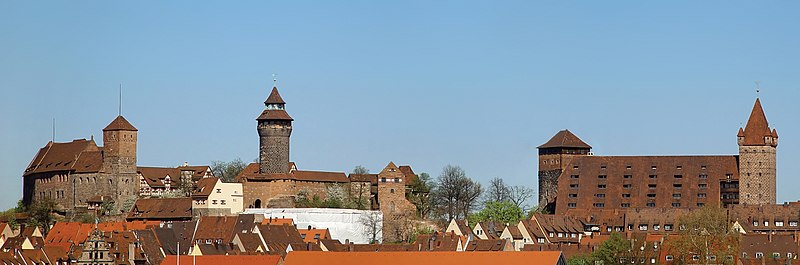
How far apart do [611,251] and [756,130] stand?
30.0 metres

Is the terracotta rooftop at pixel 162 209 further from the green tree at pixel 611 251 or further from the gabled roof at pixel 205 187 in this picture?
the green tree at pixel 611 251

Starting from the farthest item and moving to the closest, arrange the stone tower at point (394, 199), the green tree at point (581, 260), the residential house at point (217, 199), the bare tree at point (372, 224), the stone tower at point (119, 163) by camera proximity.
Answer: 1. the stone tower at point (119, 163)
2. the stone tower at point (394, 199)
3. the bare tree at point (372, 224)
4. the residential house at point (217, 199)
5. the green tree at point (581, 260)

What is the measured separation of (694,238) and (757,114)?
35132 millimetres

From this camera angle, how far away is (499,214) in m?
123

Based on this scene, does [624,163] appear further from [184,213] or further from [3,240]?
[3,240]

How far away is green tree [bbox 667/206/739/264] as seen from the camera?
3533 inches

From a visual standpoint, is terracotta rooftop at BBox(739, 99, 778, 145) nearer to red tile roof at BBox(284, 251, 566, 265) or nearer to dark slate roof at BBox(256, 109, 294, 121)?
dark slate roof at BBox(256, 109, 294, 121)

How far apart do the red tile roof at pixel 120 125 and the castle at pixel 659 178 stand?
2683 cm

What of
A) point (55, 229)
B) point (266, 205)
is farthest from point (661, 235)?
point (55, 229)

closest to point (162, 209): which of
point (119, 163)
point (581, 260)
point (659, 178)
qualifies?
point (119, 163)

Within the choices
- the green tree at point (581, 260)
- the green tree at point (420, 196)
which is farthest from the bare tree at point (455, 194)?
the green tree at point (581, 260)

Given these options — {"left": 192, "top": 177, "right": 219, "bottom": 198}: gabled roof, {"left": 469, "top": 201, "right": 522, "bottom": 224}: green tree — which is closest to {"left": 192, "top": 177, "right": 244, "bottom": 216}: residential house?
{"left": 192, "top": 177, "right": 219, "bottom": 198}: gabled roof

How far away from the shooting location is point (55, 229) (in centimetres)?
11031

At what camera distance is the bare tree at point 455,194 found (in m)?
132
